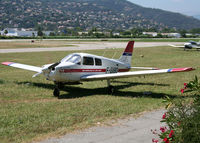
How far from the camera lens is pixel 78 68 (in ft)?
44.5

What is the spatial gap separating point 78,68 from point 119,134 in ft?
21.8

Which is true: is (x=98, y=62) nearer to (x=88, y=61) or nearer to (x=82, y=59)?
(x=88, y=61)

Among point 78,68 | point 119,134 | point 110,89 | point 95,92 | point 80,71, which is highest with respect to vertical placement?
point 78,68

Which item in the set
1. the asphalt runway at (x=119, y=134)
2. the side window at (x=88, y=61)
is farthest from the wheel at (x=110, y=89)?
the asphalt runway at (x=119, y=134)

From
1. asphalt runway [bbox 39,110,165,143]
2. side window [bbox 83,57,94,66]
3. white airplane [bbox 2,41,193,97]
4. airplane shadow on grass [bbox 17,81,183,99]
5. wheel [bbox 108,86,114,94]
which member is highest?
side window [bbox 83,57,94,66]

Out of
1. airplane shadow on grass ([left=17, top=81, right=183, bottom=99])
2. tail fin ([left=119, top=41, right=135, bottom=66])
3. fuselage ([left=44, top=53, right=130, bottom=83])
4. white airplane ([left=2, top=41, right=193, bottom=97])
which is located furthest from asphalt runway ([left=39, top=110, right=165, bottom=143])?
Answer: tail fin ([left=119, top=41, right=135, bottom=66])

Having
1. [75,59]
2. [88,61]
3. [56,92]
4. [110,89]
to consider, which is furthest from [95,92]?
[56,92]

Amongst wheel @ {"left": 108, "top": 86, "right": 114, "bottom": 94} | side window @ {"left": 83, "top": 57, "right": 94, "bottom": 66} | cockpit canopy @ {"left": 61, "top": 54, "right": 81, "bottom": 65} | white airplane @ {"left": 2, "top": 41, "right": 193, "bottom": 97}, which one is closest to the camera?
white airplane @ {"left": 2, "top": 41, "right": 193, "bottom": 97}

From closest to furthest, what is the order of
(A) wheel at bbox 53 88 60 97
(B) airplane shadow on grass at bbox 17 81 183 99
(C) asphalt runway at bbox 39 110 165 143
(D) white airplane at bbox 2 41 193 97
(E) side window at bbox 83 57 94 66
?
(C) asphalt runway at bbox 39 110 165 143 → (D) white airplane at bbox 2 41 193 97 → (A) wheel at bbox 53 88 60 97 → (B) airplane shadow on grass at bbox 17 81 183 99 → (E) side window at bbox 83 57 94 66

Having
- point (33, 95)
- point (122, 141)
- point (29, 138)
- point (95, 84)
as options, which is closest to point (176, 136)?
point (122, 141)

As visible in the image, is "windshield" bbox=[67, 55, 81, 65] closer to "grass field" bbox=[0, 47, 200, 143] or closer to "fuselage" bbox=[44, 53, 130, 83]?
"fuselage" bbox=[44, 53, 130, 83]

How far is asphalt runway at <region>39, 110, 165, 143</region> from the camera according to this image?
686 cm

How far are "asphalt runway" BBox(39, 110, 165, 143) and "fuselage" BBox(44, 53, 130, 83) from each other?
506 centimetres

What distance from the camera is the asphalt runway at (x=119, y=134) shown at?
6855mm
